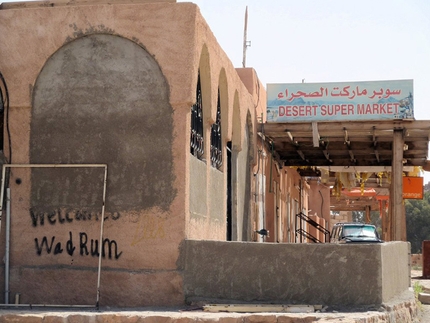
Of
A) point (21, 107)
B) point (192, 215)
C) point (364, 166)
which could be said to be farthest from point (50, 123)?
point (364, 166)

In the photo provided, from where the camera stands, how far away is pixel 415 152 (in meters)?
21.7

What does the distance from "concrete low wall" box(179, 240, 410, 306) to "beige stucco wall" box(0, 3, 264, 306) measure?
35 centimetres

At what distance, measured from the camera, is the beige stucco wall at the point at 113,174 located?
11.1 m

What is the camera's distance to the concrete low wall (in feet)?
34.3

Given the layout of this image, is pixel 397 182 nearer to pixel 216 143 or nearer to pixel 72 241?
pixel 216 143

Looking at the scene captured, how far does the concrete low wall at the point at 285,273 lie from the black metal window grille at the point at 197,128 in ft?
7.09

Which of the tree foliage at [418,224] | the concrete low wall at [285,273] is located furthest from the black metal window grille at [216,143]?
the tree foliage at [418,224]

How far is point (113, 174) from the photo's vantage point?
1138cm

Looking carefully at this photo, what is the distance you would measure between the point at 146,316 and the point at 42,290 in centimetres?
254

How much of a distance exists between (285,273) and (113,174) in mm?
2917

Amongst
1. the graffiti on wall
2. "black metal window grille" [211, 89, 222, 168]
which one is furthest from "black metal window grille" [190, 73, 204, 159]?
the graffiti on wall

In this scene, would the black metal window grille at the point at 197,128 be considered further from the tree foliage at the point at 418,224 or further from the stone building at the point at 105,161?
the tree foliage at the point at 418,224

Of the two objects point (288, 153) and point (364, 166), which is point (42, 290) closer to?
point (288, 153)

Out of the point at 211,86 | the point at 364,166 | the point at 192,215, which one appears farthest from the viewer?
the point at 364,166
